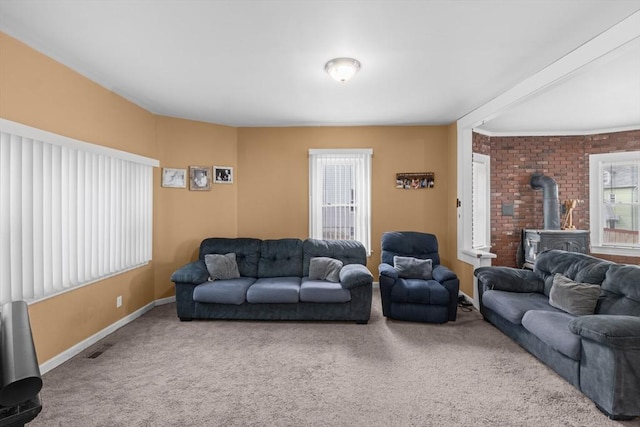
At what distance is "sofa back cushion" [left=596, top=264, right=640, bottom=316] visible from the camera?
2.48 m

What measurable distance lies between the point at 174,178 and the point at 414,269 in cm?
362

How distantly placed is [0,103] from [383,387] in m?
3.63

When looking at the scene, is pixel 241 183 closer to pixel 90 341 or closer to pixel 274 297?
pixel 274 297

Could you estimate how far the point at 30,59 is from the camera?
2.54 m

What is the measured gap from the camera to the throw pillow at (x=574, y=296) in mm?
2723

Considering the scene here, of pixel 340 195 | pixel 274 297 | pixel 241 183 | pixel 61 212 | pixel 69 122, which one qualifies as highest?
pixel 69 122

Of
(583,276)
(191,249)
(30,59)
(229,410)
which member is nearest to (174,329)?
(191,249)

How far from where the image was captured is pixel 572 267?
316 cm

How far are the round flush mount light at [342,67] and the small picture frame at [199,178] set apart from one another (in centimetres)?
267

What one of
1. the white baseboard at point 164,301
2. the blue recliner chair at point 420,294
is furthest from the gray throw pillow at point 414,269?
the white baseboard at point 164,301

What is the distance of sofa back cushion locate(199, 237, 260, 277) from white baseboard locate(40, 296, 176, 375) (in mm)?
974

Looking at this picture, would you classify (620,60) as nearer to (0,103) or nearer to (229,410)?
(229,410)

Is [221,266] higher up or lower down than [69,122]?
lower down

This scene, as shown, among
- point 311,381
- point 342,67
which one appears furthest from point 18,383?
point 342,67
